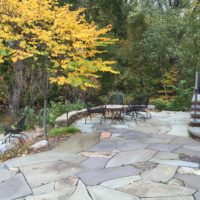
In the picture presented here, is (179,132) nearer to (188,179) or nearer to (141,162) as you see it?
(141,162)

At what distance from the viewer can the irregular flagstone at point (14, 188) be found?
4433 mm

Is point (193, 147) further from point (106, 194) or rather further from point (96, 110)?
point (96, 110)

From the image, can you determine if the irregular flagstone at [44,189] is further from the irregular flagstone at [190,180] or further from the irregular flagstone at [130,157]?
the irregular flagstone at [190,180]

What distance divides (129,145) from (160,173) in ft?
5.98

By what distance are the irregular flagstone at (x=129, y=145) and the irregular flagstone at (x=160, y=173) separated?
120 centimetres

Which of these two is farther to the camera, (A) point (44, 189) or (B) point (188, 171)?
(B) point (188, 171)

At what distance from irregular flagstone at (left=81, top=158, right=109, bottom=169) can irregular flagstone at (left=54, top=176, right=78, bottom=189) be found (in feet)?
2.02

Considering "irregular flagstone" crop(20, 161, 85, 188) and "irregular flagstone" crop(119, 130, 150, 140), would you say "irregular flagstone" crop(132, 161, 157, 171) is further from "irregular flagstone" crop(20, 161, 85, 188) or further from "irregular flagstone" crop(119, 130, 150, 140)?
"irregular flagstone" crop(119, 130, 150, 140)

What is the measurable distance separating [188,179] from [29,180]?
228 cm

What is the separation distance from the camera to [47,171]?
5324mm

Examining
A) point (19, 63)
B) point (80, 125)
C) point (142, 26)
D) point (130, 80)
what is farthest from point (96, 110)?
point (142, 26)

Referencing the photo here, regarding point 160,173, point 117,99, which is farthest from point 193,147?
point 117,99

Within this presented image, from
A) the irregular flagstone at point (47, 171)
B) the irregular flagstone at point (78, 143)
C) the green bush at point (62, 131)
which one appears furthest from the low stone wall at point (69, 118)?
the irregular flagstone at point (47, 171)

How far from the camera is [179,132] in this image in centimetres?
838
